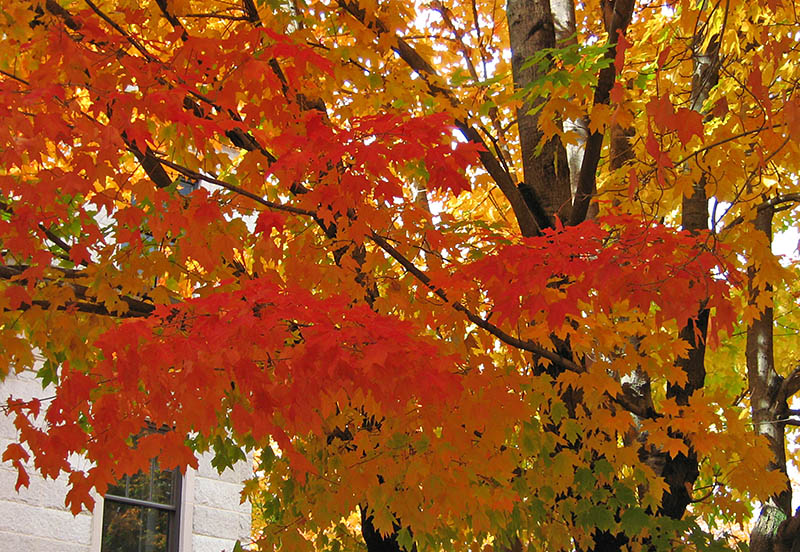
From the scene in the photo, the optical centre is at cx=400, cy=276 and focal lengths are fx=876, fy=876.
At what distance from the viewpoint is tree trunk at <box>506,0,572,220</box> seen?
7.61 metres

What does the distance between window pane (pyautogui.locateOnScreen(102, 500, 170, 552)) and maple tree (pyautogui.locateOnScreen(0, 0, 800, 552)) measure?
3256 mm

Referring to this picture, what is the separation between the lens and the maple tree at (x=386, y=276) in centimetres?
494

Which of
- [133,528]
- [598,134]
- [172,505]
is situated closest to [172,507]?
[172,505]

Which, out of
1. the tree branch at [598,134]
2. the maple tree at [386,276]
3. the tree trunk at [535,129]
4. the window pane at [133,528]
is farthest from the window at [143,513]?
the tree branch at [598,134]

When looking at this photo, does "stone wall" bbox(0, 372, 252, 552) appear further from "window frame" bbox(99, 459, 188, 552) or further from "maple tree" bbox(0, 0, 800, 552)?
"maple tree" bbox(0, 0, 800, 552)

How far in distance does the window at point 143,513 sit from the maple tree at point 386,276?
3255 mm

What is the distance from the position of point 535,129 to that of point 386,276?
1.97 meters

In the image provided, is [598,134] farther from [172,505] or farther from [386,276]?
[172,505]

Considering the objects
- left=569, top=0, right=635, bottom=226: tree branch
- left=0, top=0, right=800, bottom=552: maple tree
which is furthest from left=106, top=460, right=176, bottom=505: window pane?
left=569, top=0, right=635, bottom=226: tree branch

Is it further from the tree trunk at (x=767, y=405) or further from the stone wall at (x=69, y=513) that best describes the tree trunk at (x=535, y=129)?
the stone wall at (x=69, y=513)

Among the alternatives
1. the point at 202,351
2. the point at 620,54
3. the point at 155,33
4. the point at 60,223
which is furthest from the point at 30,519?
the point at 620,54

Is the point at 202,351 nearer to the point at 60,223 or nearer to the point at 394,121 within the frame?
the point at 394,121

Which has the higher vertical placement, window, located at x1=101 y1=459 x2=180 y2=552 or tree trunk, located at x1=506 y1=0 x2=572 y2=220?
tree trunk, located at x1=506 y1=0 x2=572 y2=220

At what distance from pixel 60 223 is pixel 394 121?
3.66m
